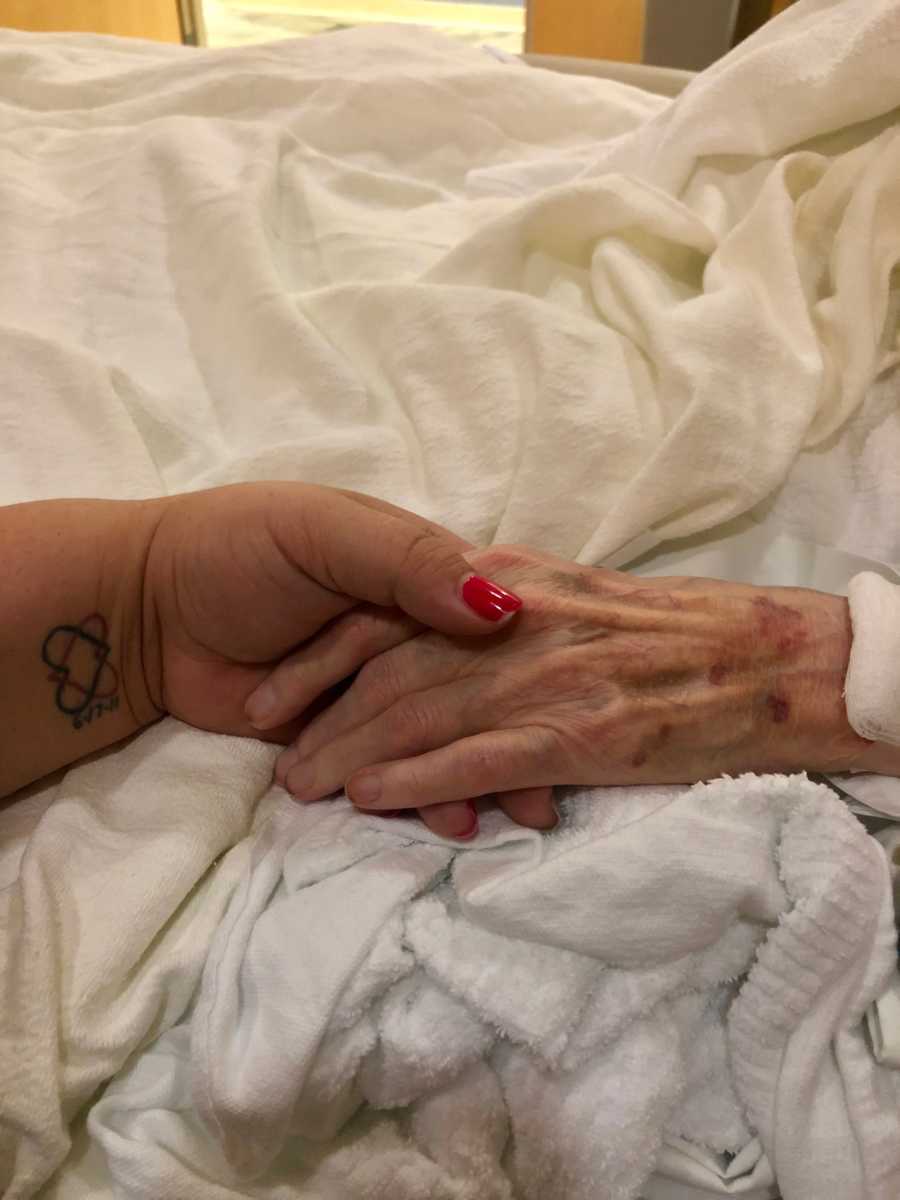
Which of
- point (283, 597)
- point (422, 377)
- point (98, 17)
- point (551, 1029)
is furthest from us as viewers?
point (98, 17)

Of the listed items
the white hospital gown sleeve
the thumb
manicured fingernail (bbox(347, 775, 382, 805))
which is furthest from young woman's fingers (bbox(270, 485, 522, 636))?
the white hospital gown sleeve

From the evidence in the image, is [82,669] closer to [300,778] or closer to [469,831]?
[300,778]

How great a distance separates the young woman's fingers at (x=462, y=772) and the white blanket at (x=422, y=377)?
0.04 metres

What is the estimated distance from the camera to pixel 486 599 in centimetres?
59

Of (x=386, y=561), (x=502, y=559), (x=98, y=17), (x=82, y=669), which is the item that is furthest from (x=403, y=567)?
(x=98, y=17)

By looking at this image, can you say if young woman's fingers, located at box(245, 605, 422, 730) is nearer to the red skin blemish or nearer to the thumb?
the thumb

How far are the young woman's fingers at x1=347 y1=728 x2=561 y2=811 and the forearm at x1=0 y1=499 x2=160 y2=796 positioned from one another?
0.18 metres

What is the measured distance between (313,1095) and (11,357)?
0.62 metres

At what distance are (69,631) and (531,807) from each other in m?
0.32

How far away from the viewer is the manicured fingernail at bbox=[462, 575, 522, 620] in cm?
59

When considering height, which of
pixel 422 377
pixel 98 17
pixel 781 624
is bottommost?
pixel 781 624

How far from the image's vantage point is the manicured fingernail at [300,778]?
2.06 ft

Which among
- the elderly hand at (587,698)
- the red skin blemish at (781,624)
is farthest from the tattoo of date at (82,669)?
the red skin blemish at (781,624)

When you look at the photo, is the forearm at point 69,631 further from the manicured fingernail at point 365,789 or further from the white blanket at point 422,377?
the manicured fingernail at point 365,789
